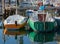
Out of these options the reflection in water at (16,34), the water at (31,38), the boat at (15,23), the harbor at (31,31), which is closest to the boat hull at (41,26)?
the harbor at (31,31)

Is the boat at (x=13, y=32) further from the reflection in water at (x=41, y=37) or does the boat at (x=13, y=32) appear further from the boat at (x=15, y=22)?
the reflection in water at (x=41, y=37)

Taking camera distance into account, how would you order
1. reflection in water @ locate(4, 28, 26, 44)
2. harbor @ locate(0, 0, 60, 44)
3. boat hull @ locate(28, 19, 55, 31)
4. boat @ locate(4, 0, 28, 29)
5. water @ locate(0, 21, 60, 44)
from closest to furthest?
water @ locate(0, 21, 60, 44) → harbor @ locate(0, 0, 60, 44) → reflection in water @ locate(4, 28, 26, 44) → boat hull @ locate(28, 19, 55, 31) → boat @ locate(4, 0, 28, 29)

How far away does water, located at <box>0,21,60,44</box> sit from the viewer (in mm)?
17203

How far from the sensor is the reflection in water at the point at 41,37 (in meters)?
17.9

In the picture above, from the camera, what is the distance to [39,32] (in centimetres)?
1991

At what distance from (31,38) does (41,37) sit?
86 cm

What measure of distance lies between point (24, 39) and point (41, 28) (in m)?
2.32

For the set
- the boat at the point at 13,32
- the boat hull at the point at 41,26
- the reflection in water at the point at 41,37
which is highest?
the boat hull at the point at 41,26

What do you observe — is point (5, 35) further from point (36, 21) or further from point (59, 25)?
point (59, 25)

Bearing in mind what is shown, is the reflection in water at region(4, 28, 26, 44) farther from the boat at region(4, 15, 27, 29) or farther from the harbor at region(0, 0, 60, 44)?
the boat at region(4, 15, 27, 29)

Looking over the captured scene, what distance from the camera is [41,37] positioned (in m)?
18.9

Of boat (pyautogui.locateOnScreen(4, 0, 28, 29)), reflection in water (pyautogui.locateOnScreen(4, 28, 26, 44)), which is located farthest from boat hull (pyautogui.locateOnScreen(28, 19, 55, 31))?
boat (pyautogui.locateOnScreen(4, 0, 28, 29))

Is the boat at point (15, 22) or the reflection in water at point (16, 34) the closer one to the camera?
the reflection in water at point (16, 34)

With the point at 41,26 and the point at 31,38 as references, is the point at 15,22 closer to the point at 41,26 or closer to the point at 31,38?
the point at 41,26
